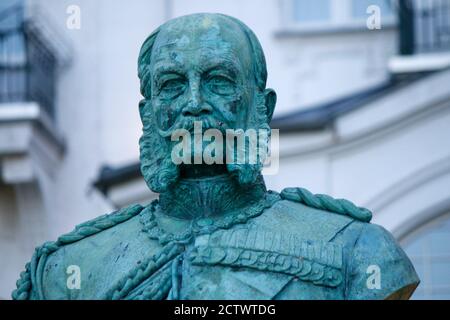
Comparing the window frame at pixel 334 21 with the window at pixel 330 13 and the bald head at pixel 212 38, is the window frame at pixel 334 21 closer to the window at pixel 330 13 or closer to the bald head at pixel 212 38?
the window at pixel 330 13

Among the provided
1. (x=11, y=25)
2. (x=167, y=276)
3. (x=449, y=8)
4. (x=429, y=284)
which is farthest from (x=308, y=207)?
(x=11, y=25)

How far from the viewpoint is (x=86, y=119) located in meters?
27.2

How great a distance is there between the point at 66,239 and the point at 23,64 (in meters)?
17.9

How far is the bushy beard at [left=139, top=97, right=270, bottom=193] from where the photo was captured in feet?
27.5

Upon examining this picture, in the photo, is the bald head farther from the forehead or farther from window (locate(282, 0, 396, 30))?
window (locate(282, 0, 396, 30))

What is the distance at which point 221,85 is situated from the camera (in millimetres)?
8383

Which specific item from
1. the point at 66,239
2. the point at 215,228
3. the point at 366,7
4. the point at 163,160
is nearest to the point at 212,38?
the point at 163,160

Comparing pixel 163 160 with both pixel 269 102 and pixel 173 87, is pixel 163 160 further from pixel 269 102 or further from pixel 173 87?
pixel 269 102

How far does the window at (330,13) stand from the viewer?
86.0 feet

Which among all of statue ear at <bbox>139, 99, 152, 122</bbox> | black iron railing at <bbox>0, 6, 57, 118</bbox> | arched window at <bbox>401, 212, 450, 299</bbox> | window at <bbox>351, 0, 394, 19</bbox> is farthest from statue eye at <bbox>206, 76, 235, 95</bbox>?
black iron railing at <bbox>0, 6, 57, 118</bbox>

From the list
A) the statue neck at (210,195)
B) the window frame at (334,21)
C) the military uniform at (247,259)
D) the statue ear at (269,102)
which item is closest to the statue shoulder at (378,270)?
the military uniform at (247,259)

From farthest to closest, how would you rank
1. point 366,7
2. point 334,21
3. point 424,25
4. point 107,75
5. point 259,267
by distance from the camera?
1. point 107,75
2. point 334,21
3. point 366,7
4. point 424,25
5. point 259,267

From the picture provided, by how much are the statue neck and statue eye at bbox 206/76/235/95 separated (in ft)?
0.83

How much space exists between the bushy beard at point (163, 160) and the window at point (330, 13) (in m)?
17.5
